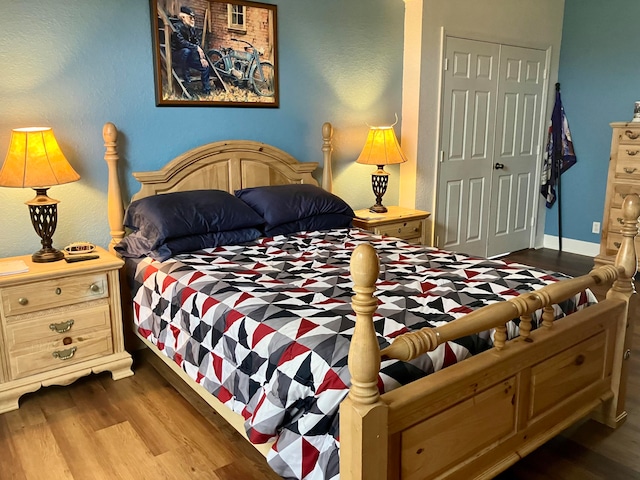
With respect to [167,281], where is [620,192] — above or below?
above

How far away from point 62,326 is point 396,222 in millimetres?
2253

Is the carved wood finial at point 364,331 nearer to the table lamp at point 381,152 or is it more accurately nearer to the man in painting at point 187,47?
the man in painting at point 187,47

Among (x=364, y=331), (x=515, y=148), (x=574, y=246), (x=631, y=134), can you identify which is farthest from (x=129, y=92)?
(x=574, y=246)

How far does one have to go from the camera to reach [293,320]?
183cm

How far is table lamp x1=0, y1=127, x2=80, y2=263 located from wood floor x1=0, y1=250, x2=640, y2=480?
74 cm

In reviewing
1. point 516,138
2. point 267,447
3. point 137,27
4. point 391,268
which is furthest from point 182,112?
point 516,138

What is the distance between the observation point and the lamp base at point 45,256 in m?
2.64

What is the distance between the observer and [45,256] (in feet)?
8.68

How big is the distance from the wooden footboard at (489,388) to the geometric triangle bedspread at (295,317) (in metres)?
0.10

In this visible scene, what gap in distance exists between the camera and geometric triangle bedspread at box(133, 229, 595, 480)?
1584 mm

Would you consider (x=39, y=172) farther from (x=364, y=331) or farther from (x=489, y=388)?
(x=489, y=388)

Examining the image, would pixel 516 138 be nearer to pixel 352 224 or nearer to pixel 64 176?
pixel 352 224

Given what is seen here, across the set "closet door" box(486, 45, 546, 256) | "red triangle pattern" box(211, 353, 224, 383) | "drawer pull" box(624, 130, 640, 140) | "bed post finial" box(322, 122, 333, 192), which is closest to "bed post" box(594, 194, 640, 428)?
"red triangle pattern" box(211, 353, 224, 383)

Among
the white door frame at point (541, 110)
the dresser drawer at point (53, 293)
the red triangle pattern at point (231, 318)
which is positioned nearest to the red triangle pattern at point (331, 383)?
the red triangle pattern at point (231, 318)
